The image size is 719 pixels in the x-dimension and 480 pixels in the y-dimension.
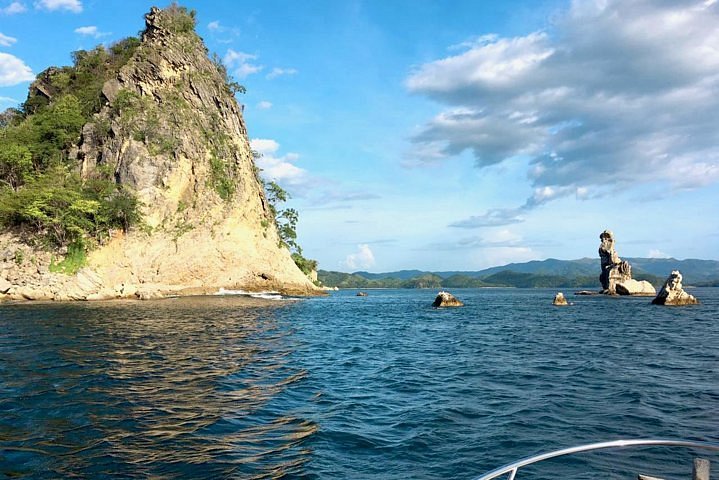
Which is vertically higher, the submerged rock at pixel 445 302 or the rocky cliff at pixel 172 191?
the rocky cliff at pixel 172 191

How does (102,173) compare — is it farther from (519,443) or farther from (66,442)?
(519,443)

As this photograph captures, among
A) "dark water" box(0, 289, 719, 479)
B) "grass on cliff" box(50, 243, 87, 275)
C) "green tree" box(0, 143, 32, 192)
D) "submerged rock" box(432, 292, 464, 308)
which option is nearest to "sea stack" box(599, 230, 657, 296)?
"submerged rock" box(432, 292, 464, 308)

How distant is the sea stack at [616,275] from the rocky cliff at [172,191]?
67.0m

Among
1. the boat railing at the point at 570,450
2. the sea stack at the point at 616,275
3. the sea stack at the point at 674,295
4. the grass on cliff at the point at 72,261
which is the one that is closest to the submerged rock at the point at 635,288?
the sea stack at the point at 616,275

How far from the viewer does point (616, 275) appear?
95.4 meters

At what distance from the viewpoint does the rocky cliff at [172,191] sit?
5700cm

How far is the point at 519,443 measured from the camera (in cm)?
931

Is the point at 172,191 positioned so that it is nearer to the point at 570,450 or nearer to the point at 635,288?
the point at 570,450

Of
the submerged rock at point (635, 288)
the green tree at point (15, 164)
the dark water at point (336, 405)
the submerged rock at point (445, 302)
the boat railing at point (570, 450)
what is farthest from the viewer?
the submerged rock at point (635, 288)

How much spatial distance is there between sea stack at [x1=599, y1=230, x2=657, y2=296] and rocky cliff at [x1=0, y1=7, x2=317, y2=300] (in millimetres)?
66960

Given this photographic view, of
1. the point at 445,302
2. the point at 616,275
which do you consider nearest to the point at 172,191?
the point at 445,302

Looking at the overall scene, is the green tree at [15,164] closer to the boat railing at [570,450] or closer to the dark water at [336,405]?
the dark water at [336,405]

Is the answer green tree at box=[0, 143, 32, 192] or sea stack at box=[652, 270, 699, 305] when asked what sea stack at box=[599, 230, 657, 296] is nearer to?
sea stack at box=[652, 270, 699, 305]

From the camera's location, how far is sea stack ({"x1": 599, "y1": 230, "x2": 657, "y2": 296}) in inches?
3625
